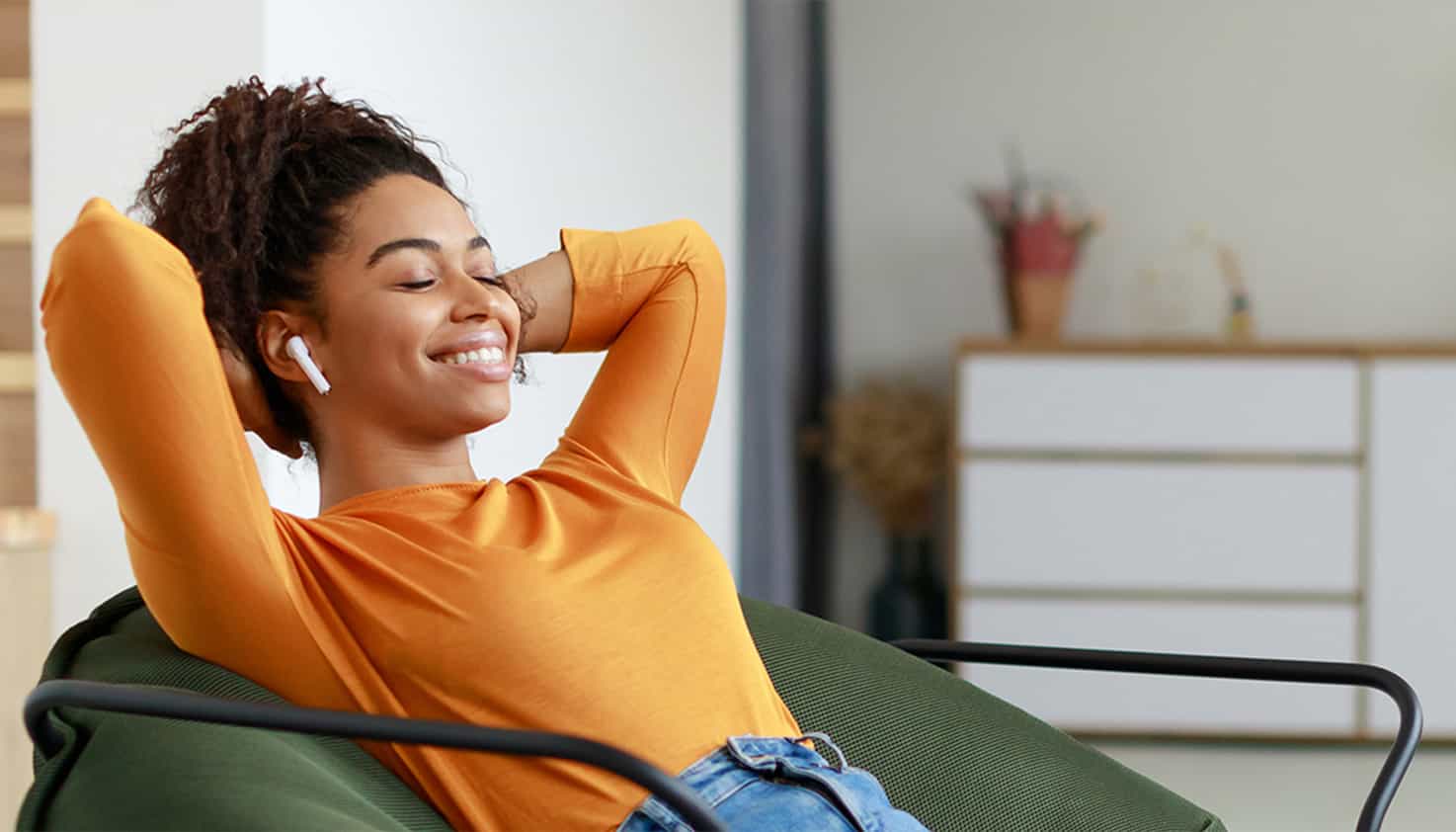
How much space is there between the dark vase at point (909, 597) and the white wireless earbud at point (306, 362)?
3.62 m

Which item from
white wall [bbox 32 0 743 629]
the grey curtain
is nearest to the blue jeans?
white wall [bbox 32 0 743 629]

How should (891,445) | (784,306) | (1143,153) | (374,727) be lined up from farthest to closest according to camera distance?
1. (1143,153)
2. (891,445)
3. (784,306)
4. (374,727)

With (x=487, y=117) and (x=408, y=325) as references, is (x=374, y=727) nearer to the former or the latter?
(x=408, y=325)

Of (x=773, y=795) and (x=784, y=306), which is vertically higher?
(x=784, y=306)

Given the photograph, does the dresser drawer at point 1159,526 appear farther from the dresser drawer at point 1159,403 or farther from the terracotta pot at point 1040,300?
the terracotta pot at point 1040,300

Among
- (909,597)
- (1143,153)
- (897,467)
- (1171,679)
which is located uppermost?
(1143,153)

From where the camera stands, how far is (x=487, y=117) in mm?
2557

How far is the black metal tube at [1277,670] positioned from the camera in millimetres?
1483

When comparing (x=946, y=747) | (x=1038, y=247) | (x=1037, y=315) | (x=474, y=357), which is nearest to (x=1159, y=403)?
(x=1037, y=315)

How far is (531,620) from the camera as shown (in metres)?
1.28

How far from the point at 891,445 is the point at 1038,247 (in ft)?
2.37

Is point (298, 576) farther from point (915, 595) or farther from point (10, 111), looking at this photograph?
point (915, 595)

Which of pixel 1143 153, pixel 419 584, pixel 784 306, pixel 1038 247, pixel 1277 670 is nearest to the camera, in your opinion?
pixel 419 584

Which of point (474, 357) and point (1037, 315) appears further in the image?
point (1037, 315)
